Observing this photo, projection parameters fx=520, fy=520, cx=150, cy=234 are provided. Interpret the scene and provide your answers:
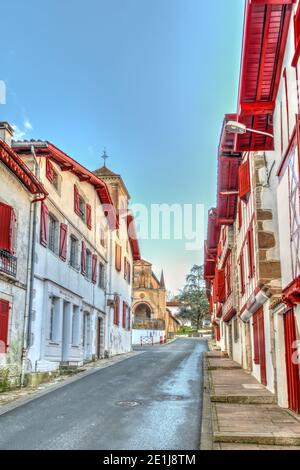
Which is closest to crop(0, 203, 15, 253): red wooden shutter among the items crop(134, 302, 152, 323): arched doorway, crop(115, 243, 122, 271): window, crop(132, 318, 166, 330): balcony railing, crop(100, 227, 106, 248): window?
crop(100, 227, 106, 248): window

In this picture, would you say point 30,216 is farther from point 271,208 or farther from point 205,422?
point 205,422

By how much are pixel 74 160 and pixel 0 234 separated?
761 cm

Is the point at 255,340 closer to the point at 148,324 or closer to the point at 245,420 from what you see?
the point at 245,420

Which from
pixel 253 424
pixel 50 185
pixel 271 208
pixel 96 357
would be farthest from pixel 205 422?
pixel 96 357

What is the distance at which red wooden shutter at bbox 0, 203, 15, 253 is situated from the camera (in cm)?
1417

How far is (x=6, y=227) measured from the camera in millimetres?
14406

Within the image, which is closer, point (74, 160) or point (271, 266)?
point (271, 266)

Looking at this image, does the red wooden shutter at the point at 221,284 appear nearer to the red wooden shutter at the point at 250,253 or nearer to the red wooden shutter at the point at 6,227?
the red wooden shutter at the point at 250,253

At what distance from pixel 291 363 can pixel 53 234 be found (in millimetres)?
11608

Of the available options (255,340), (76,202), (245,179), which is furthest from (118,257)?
(245,179)

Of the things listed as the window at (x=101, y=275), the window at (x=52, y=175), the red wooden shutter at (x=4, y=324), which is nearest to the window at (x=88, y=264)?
the window at (x=101, y=275)

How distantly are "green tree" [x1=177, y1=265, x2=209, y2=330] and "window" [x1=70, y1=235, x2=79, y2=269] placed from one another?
2344 inches

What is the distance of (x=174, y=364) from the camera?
22.3 meters

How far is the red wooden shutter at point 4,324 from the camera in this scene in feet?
46.6
